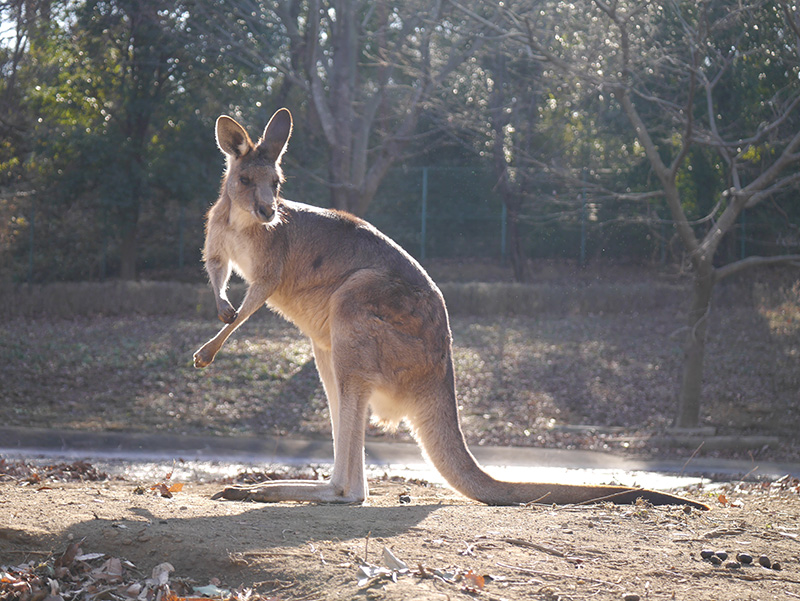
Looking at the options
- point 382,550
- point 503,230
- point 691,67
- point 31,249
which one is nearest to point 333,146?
point 503,230

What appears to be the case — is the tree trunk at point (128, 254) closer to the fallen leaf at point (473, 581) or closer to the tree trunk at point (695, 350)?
the tree trunk at point (695, 350)

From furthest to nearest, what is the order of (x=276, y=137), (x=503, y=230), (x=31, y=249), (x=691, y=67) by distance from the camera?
(x=503, y=230) < (x=31, y=249) < (x=691, y=67) < (x=276, y=137)

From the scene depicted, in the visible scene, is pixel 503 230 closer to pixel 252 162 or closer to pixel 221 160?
pixel 221 160

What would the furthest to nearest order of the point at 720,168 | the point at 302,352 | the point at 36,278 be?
the point at 36,278 → the point at 720,168 → the point at 302,352

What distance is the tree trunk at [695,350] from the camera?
10.3 meters

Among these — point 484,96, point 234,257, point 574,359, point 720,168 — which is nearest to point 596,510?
point 234,257

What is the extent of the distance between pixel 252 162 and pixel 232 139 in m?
0.23

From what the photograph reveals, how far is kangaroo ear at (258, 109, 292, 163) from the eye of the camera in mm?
5258

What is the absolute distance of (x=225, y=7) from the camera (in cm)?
1495

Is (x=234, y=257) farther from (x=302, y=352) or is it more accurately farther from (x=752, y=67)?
(x=752, y=67)

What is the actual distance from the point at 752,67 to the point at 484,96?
23.6 ft

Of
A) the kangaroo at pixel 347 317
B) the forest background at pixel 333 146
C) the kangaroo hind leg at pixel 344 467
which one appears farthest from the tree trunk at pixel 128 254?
the kangaroo hind leg at pixel 344 467

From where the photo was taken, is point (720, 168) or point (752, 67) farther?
point (720, 168)

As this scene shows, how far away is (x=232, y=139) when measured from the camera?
5219 millimetres
